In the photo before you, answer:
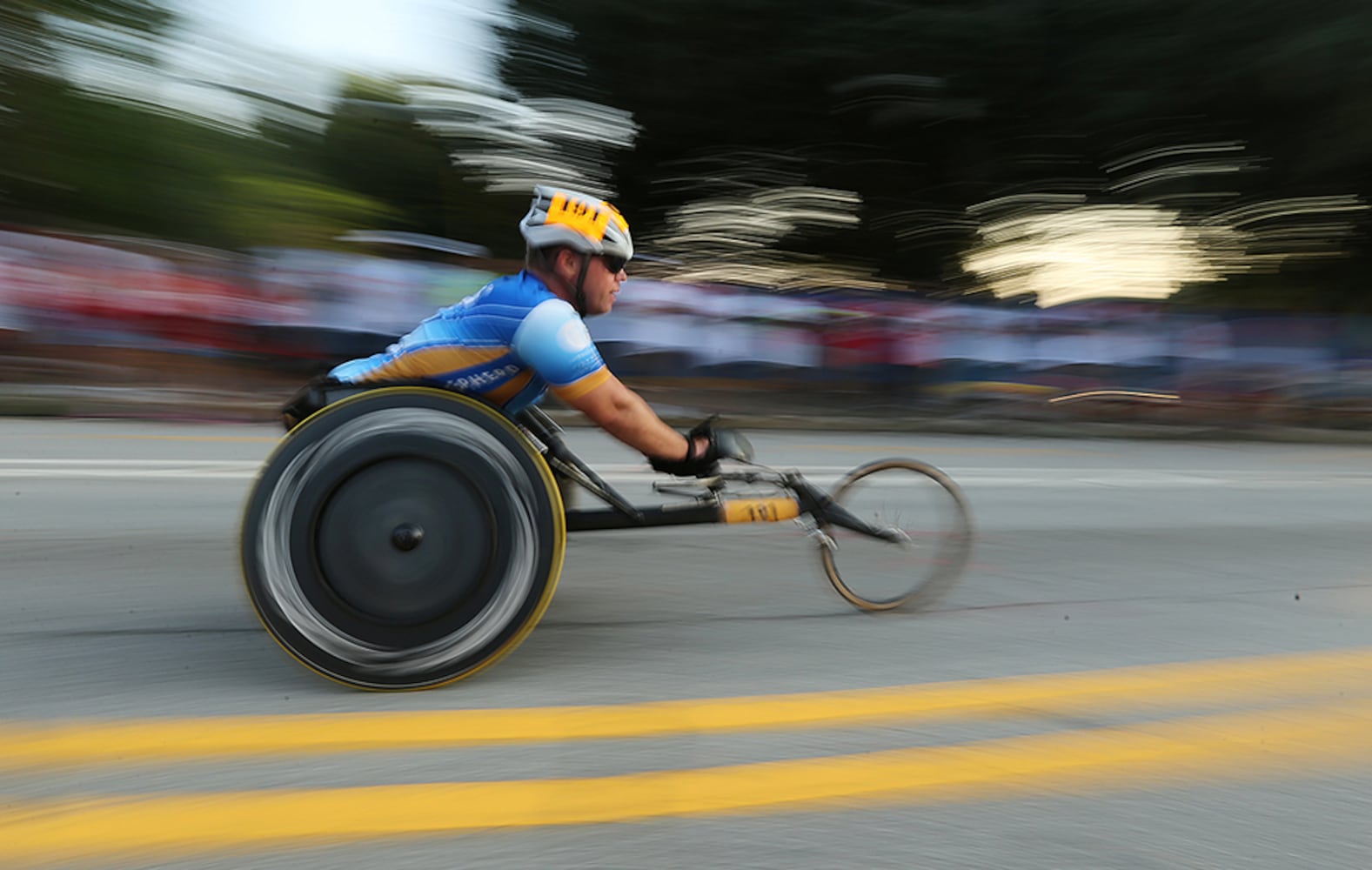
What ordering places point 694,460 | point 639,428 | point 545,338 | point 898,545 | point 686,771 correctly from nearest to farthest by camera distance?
point 686,771, point 545,338, point 639,428, point 694,460, point 898,545

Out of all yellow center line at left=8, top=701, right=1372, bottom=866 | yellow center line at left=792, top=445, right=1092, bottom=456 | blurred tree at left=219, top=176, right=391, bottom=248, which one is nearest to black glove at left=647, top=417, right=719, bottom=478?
yellow center line at left=8, top=701, right=1372, bottom=866

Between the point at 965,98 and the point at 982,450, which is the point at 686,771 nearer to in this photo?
the point at 982,450

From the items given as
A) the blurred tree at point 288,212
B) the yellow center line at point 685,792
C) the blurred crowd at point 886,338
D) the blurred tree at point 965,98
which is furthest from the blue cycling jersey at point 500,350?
the blurred tree at point 965,98

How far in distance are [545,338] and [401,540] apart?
664 mm

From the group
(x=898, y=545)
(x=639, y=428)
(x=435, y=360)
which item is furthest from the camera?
(x=898, y=545)

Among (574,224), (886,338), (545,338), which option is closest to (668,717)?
(545,338)

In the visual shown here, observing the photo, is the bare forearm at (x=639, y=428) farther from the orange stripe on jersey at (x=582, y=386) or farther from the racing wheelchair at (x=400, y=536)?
the racing wheelchair at (x=400, y=536)

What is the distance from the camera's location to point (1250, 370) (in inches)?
543

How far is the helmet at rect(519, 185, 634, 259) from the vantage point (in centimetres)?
348

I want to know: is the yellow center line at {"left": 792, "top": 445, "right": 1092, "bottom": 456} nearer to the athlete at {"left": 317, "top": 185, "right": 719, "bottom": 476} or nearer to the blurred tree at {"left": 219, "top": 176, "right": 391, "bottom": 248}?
the blurred tree at {"left": 219, "top": 176, "right": 391, "bottom": 248}

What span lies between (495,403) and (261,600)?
86 cm

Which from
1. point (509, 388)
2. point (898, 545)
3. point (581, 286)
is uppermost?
point (581, 286)

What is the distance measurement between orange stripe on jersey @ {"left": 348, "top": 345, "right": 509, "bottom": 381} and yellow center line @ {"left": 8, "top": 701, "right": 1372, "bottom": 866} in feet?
4.03

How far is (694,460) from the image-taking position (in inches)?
145
